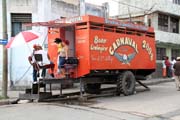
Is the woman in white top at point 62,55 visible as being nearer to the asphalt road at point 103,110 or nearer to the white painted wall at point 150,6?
the asphalt road at point 103,110

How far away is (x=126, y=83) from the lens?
56.1 ft

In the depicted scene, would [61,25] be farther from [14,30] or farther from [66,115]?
[14,30]

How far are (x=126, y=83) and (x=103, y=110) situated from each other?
14.8 ft

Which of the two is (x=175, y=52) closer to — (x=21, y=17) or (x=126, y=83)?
(x=21, y=17)

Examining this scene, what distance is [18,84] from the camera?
21172 millimetres

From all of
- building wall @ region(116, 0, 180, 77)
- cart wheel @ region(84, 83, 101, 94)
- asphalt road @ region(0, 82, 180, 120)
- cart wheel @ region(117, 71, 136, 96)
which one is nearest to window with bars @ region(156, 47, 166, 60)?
building wall @ region(116, 0, 180, 77)

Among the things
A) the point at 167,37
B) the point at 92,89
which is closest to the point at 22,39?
the point at 92,89

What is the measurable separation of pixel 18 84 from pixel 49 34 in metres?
5.91

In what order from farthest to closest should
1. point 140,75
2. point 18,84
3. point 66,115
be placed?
point 18,84 < point 140,75 < point 66,115

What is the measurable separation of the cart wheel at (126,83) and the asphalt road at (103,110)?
1449 mm

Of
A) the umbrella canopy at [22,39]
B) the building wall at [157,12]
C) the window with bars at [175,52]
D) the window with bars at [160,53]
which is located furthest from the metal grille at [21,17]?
the window with bars at [175,52]

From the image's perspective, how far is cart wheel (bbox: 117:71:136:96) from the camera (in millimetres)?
16631

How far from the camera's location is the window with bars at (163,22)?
33.1 m

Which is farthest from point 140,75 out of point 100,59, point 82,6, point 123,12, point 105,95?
point 123,12
